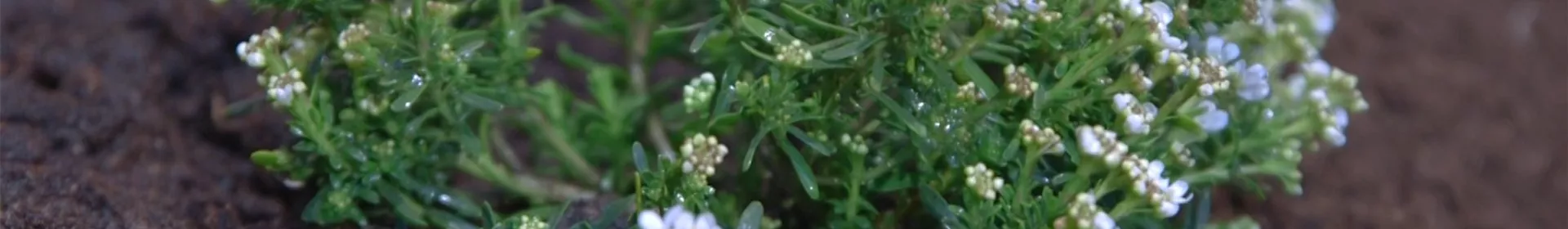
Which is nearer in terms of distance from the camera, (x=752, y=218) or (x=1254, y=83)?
(x=752, y=218)

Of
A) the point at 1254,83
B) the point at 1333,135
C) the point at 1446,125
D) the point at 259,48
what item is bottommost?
the point at 1446,125

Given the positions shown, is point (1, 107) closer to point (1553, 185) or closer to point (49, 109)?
point (49, 109)

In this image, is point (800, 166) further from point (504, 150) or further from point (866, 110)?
point (504, 150)

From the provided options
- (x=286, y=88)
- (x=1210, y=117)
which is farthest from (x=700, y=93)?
(x=1210, y=117)

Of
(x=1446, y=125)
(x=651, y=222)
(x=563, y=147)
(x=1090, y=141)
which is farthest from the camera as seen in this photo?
(x=1446, y=125)

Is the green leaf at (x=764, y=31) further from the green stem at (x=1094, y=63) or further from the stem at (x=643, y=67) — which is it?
the stem at (x=643, y=67)

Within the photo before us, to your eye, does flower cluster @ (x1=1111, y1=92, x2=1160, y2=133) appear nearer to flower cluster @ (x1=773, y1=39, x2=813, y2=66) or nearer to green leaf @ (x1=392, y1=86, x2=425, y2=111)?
flower cluster @ (x1=773, y1=39, x2=813, y2=66)

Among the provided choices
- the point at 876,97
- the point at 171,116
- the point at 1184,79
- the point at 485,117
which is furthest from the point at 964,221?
the point at 171,116

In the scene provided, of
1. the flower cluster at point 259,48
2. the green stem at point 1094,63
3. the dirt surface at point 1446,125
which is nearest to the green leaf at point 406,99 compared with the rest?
the flower cluster at point 259,48
